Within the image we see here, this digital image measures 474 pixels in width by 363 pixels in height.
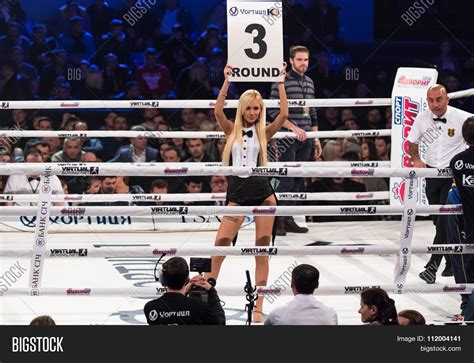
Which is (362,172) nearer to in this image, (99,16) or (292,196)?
(292,196)

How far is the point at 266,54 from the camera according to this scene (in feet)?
24.8

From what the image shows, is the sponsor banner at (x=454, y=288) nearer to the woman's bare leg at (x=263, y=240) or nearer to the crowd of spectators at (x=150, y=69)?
the woman's bare leg at (x=263, y=240)

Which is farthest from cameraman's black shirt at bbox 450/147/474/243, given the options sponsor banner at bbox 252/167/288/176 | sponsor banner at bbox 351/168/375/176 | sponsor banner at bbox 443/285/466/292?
sponsor banner at bbox 252/167/288/176

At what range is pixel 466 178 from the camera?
5.46m

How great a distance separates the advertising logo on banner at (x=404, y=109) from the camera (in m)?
8.15

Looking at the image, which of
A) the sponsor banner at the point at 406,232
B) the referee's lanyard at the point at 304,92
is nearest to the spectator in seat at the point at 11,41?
the referee's lanyard at the point at 304,92

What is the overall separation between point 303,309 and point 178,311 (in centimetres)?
59

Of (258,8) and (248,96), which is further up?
(258,8)

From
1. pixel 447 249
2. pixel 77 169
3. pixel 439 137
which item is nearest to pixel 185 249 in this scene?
pixel 77 169

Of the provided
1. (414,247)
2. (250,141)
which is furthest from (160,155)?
(414,247)

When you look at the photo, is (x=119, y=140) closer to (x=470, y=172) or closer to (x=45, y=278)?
(x=45, y=278)

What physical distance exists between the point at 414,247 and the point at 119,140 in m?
4.78

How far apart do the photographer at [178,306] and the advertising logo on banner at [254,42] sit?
3192 millimetres

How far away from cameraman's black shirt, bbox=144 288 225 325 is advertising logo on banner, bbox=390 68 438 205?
4033 mm
